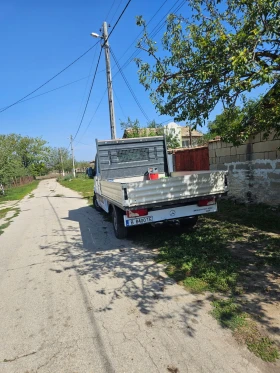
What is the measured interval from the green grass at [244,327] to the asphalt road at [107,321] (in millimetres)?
79

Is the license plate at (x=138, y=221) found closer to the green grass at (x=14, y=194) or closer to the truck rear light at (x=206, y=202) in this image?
the truck rear light at (x=206, y=202)

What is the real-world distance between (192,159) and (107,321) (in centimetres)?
960

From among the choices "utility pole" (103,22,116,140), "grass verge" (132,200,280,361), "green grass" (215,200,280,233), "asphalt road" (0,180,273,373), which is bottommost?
"asphalt road" (0,180,273,373)

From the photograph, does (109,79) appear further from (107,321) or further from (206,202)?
(107,321)

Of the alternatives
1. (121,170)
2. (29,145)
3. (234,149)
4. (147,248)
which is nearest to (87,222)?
(121,170)

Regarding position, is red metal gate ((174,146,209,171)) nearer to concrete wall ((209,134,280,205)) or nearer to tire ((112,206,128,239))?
concrete wall ((209,134,280,205))

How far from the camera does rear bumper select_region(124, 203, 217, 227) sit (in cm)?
516

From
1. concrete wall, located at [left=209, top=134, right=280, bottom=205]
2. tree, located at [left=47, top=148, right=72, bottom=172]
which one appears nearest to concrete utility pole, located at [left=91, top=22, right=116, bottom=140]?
concrete wall, located at [left=209, top=134, right=280, bottom=205]

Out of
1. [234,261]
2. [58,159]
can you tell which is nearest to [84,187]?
[234,261]

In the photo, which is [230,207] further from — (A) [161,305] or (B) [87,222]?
(A) [161,305]

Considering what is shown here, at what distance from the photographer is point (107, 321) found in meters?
3.01

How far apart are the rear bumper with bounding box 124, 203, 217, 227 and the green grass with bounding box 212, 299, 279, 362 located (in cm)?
230

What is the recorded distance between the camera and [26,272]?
4.86 metres

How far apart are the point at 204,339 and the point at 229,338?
23 cm
